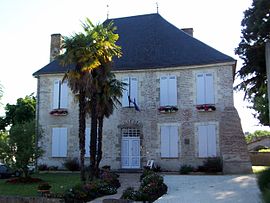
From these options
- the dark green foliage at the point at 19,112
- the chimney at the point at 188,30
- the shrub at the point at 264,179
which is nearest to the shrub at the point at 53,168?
the dark green foliage at the point at 19,112

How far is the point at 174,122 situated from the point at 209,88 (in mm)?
2953

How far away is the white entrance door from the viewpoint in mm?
23688

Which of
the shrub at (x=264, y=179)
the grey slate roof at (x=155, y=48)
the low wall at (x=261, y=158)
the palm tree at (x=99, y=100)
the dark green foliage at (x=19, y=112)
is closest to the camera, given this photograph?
the shrub at (x=264, y=179)

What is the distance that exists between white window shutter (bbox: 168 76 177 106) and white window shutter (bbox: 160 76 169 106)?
0.62ft

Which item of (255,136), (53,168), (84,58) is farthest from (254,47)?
(255,136)

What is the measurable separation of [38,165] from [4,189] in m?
9.27

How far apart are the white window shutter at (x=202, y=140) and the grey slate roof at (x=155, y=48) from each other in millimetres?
4019

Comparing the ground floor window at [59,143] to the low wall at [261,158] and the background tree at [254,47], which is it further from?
the low wall at [261,158]

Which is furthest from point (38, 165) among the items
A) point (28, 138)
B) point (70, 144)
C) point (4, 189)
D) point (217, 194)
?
point (217, 194)

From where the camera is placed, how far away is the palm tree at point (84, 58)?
54.7 feet

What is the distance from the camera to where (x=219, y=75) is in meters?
22.5

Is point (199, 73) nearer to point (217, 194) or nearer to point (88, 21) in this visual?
point (88, 21)

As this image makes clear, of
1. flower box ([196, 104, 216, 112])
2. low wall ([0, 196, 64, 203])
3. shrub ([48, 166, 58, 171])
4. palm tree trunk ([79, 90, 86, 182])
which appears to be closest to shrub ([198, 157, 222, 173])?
flower box ([196, 104, 216, 112])

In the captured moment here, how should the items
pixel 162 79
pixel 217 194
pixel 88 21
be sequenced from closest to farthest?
1. pixel 217 194
2. pixel 88 21
3. pixel 162 79
